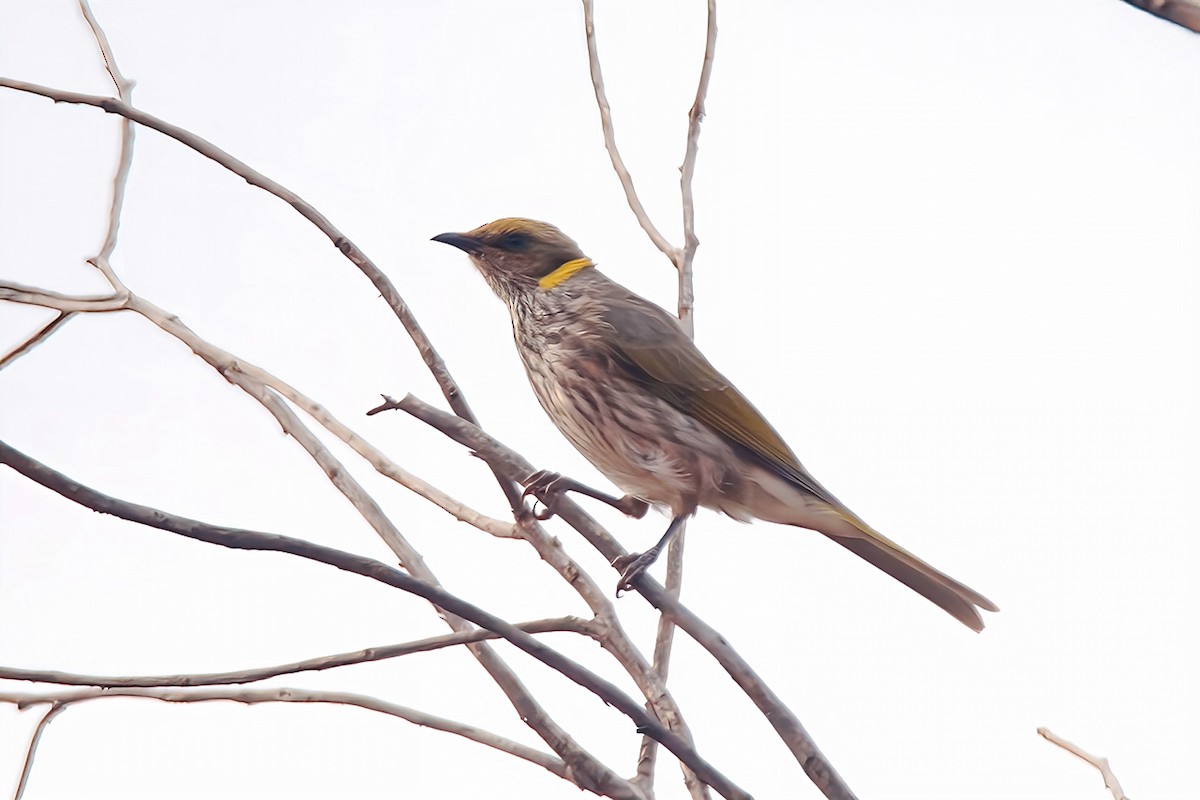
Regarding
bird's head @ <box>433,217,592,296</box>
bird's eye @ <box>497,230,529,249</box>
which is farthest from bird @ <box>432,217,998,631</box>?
bird's eye @ <box>497,230,529,249</box>

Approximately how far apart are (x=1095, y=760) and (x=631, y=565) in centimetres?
85

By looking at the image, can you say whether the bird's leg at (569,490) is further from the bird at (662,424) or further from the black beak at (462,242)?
the black beak at (462,242)

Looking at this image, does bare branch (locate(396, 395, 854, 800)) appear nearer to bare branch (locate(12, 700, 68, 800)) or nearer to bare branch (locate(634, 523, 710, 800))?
bare branch (locate(634, 523, 710, 800))

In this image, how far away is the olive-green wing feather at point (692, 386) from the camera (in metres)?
3.65

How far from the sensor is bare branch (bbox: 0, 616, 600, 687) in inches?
55.5

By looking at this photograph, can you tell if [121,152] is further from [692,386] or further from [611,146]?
[692,386]

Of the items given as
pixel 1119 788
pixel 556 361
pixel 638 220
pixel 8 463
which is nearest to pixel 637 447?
pixel 556 361

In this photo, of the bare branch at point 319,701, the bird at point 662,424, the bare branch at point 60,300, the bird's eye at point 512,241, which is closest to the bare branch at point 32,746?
the bare branch at point 319,701

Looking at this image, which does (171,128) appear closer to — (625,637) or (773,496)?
(625,637)

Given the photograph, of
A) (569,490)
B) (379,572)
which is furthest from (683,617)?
(569,490)

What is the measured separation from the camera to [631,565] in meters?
1.88

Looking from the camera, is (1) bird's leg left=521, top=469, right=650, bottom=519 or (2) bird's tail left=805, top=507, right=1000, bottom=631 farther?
(2) bird's tail left=805, top=507, right=1000, bottom=631

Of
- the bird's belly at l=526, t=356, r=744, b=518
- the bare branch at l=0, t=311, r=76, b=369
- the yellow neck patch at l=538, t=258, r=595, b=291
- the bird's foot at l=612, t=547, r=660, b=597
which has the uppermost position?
the yellow neck patch at l=538, t=258, r=595, b=291

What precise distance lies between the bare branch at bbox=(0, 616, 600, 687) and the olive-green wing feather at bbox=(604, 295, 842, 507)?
201cm
